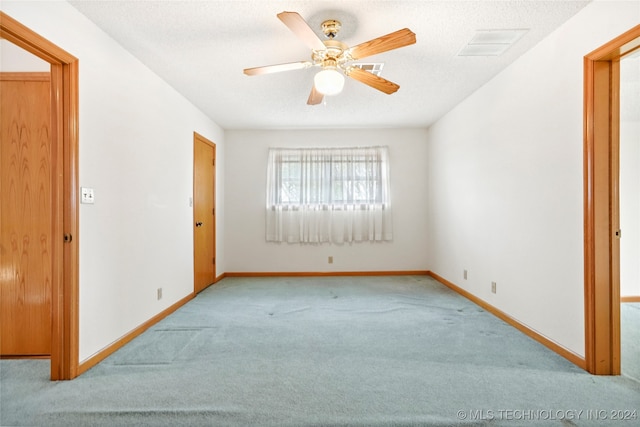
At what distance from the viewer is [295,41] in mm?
2570

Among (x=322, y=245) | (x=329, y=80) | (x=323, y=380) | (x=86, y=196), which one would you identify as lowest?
(x=323, y=380)

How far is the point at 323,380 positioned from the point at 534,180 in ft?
7.50

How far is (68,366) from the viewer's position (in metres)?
2.06

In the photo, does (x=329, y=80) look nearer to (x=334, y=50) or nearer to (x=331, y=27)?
(x=334, y=50)

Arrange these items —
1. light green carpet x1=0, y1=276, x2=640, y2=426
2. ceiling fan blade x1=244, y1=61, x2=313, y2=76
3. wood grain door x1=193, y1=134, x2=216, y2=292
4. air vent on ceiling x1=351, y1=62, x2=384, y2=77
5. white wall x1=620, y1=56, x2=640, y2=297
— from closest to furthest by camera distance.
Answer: light green carpet x1=0, y1=276, x2=640, y2=426 → ceiling fan blade x1=244, y1=61, x2=313, y2=76 → air vent on ceiling x1=351, y1=62, x2=384, y2=77 → white wall x1=620, y1=56, x2=640, y2=297 → wood grain door x1=193, y1=134, x2=216, y2=292

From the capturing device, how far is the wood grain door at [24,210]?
7.31 ft

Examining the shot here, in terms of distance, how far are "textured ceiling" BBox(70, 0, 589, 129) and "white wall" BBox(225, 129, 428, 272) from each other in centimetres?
125

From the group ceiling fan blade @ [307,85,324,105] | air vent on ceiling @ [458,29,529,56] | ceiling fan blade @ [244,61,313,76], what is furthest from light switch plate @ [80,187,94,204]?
air vent on ceiling @ [458,29,529,56]

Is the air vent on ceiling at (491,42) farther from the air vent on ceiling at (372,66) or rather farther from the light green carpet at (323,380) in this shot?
the light green carpet at (323,380)

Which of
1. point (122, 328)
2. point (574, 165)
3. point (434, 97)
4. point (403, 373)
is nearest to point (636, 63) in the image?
point (574, 165)

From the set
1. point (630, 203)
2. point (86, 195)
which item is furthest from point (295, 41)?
point (630, 203)

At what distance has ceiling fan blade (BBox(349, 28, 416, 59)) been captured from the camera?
1972mm

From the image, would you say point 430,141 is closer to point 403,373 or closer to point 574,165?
point 574,165

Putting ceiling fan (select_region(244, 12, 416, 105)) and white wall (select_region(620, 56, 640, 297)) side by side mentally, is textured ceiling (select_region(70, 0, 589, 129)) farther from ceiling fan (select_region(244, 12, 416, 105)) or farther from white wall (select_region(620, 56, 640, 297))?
white wall (select_region(620, 56, 640, 297))
